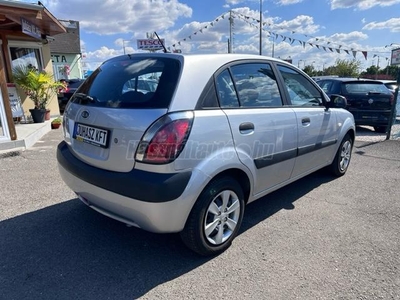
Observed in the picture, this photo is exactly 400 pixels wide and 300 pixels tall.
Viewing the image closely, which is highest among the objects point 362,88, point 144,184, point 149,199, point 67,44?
point 67,44

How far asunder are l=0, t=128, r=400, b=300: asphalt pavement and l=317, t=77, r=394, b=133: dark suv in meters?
5.05

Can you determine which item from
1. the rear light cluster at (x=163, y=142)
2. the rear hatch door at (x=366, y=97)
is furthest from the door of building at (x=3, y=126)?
the rear hatch door at (x=366, y=97)

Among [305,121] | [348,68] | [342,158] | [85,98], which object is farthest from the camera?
[348,68]

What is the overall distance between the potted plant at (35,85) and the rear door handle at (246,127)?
25.8 ft

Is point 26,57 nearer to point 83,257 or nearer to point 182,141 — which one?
point 83,257

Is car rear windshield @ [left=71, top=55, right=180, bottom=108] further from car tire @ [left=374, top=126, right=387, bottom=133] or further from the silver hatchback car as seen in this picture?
car tire @ [left=374, top=126, right=387, bottom=133]

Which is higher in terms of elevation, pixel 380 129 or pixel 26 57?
pixel 26 57

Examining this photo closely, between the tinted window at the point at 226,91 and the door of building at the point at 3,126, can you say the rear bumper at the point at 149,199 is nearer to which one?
the tinted window at the point at 226,91

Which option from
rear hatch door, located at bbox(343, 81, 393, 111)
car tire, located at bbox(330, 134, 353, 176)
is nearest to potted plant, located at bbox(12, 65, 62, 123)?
car tire, located at bbox(330, 134, 353, 176)

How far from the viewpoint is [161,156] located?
6.90 ft

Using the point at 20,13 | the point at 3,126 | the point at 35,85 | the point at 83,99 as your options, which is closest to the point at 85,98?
the point at 83,99

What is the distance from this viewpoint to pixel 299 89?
358cm

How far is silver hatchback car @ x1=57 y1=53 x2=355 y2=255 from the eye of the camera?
6.99 ft

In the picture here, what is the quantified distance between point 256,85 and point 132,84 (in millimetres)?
1244
